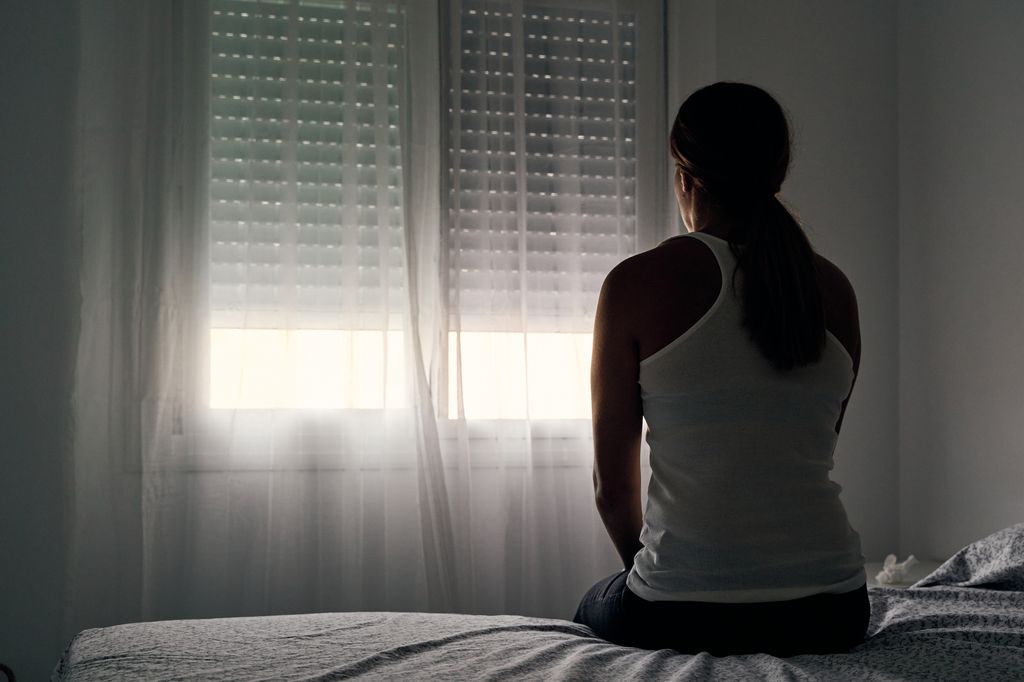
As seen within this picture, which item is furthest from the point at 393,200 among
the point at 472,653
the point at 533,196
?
the point at 472,653

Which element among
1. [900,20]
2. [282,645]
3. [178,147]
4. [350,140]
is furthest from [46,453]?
[900,20]

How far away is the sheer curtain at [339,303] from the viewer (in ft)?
7.11

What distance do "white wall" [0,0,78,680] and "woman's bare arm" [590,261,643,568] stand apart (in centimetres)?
150

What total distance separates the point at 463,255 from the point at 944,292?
1.30m

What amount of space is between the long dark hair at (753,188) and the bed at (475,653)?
344 millimetres

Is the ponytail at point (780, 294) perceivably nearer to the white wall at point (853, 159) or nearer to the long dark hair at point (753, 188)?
the long dark hair at point (753, 188)

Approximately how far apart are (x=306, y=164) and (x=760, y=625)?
171 cm

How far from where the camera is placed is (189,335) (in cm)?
220

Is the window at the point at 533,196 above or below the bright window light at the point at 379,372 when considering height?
above

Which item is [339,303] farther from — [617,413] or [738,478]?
[738,478]

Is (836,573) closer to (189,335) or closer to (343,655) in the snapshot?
(343,655)

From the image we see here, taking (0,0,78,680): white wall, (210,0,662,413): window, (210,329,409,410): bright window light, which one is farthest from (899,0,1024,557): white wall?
(0,0,78,680): white wall

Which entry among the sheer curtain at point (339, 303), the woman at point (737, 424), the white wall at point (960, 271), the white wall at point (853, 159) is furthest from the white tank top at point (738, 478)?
the white wall at point (853, 159)

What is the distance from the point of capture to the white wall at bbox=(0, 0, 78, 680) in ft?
7.06
